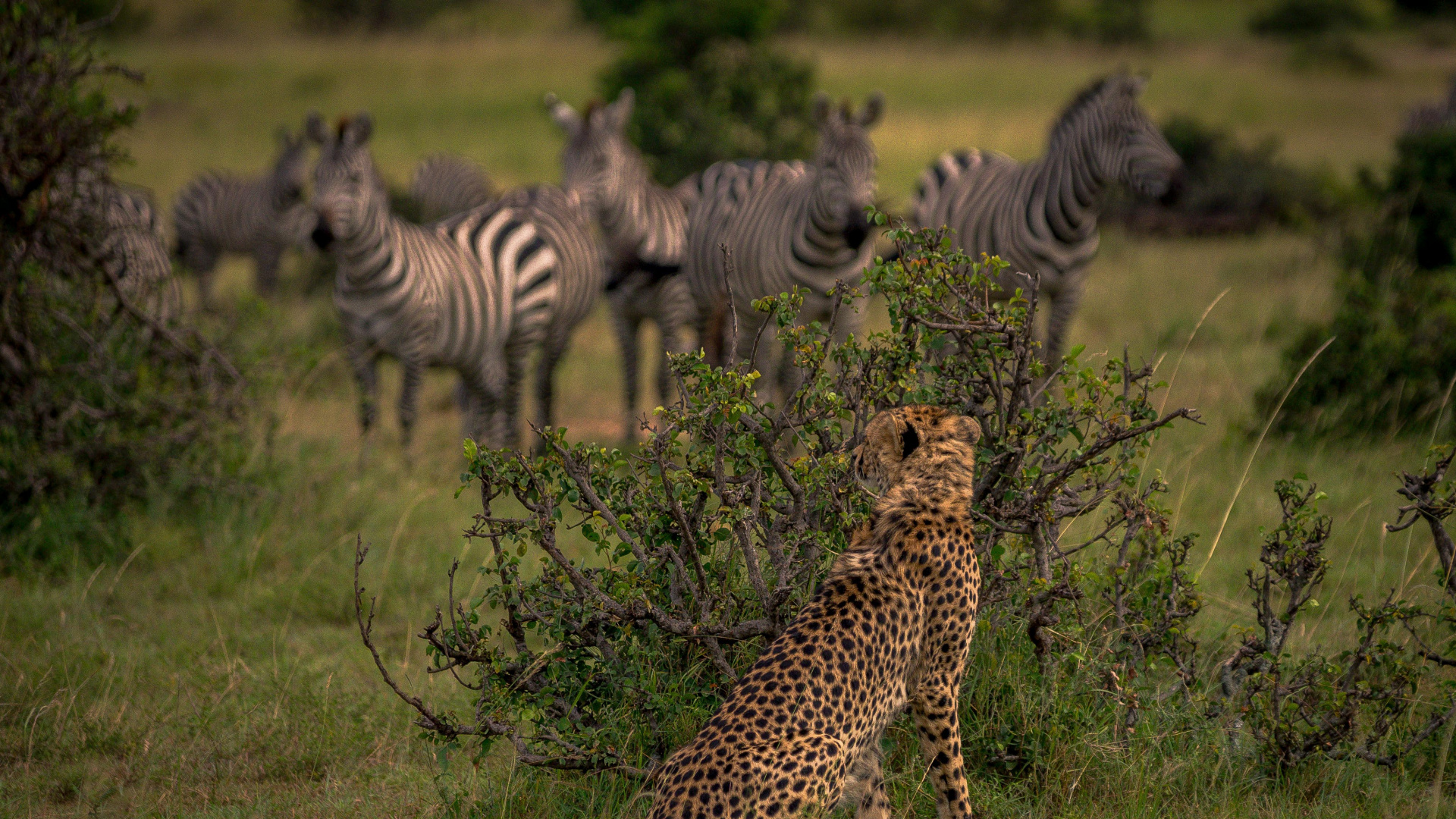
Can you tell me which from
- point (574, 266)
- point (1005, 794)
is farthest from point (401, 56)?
point (1005, 794)

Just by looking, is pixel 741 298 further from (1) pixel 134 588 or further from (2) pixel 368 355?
(1) pixel 134 588

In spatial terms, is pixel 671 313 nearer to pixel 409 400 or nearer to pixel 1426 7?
pixel 409 400

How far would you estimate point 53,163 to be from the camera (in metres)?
5.77

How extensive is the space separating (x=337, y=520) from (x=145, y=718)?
2105mm

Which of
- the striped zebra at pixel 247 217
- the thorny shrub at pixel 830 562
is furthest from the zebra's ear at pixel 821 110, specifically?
the striped zebra at pixel 247 217

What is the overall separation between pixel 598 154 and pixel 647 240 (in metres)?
0.82

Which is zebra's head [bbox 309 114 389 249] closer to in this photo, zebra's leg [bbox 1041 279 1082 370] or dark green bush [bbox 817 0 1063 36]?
zebra's leg [bbox 1041 279 1082 370]

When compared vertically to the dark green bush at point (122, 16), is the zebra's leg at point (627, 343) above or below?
below

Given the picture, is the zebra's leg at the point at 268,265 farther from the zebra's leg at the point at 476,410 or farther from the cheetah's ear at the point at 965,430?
the cheetah's ear at the point at 965,430

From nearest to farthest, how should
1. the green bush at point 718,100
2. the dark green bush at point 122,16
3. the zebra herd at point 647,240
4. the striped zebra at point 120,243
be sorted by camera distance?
the striped zebra at point 120,243 → the zebra herd at point 647,240 → the green bush at point 718,100 → the dark green bush at point 122,16

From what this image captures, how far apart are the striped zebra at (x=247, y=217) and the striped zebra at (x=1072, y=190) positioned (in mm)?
9066

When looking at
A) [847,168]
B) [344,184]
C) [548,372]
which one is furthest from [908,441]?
[548,372]

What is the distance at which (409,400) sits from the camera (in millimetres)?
7949

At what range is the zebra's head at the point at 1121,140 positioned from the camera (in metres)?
8.45
